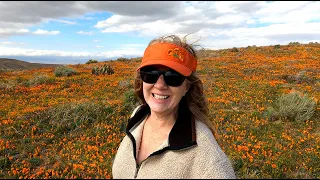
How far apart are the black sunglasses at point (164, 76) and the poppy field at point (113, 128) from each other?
0.59 meters

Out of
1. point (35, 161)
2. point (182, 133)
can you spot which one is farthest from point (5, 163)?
point (182, 133)

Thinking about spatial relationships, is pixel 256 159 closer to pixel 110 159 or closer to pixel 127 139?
pixel 110 159

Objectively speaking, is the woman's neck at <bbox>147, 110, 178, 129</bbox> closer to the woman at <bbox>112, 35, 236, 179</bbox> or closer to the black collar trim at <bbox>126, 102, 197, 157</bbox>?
the woman at <bbox>112, 35, 236, 179</bbox>

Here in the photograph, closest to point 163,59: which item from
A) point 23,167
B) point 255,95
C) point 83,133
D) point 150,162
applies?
point 150,162

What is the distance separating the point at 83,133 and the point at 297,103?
23.2ft

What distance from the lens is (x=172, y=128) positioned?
9.77 ft

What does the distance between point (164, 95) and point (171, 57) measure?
508mm

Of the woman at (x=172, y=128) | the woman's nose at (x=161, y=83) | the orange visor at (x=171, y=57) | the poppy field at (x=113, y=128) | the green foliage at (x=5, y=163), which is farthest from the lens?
the green foliage at (x=5, y=163)

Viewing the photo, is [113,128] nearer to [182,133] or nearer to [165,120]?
[165,120]

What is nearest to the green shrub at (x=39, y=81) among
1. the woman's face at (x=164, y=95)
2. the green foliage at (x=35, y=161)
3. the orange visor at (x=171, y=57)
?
the green foliage at (x=35, y=161)

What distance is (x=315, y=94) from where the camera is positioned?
1254 cm

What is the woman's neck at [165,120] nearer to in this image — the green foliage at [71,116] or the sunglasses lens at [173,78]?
the sunglasses lens at [173,78]

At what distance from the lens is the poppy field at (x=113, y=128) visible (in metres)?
6.23

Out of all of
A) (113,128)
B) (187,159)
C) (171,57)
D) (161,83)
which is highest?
(171,57)
